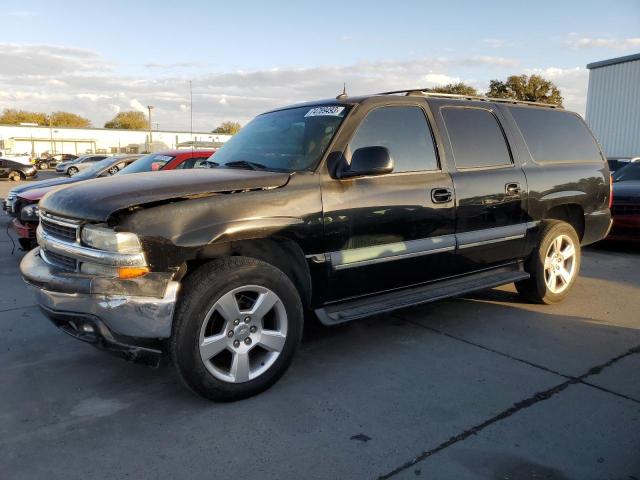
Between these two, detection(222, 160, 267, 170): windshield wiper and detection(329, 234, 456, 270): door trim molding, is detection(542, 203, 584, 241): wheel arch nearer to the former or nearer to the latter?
detection(329, 234, 456, 270): door trim molding

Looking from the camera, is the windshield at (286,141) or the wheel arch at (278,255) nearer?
the wheel arch at (278,255)

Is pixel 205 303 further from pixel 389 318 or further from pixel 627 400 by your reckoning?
pixel 627 400

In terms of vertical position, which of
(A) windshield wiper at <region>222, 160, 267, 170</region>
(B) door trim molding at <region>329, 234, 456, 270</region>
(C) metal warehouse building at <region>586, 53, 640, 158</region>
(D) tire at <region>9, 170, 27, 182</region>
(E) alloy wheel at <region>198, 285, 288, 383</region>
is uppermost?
(C) metal warehouse building at <region>586, 53, 640, 158</region>

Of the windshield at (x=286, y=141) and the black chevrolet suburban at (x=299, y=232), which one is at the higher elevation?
the windshield at (x=286, y=141)

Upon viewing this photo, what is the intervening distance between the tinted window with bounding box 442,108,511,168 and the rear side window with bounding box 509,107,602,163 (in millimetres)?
397

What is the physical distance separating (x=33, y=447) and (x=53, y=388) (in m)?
0.75

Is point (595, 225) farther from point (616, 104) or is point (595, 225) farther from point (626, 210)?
point (616, 104)

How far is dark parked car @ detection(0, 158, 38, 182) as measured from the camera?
29.0 m

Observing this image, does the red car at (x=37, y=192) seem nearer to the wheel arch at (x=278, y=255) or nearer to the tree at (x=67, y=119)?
the wheel arch at (x=278, y=255)

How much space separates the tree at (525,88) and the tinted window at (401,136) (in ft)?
123

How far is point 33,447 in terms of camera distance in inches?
111

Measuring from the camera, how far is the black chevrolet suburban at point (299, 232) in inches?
120

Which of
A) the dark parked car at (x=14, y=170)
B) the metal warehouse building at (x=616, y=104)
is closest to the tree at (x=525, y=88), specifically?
the metal warehouse building at (x=616, y=104)

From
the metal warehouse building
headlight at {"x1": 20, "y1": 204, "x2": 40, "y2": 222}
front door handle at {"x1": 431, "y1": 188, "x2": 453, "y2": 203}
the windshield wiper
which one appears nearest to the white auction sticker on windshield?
the windshield wiper
